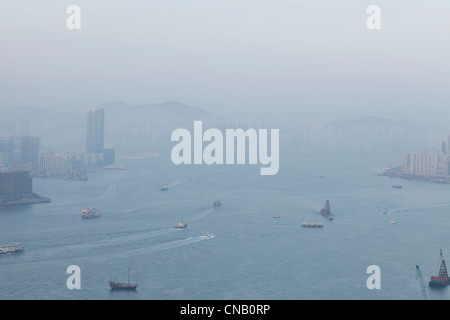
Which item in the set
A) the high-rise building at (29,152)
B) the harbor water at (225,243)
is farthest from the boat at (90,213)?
the high-rise building at (29,152)

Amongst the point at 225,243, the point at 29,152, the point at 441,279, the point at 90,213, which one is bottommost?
the point at 441,279

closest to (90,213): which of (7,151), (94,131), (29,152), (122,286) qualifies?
(122,286)

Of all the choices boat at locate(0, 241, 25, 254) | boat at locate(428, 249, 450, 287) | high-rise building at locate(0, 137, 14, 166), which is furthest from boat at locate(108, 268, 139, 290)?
high-rise building at locate(0, 137, 14, 166)

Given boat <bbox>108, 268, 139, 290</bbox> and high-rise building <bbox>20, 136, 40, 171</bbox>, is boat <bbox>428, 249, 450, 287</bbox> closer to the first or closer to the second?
boat <bbox>108, 268, 139, 290</bbox>

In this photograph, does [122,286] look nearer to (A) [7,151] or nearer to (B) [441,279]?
(B) [441,279]
